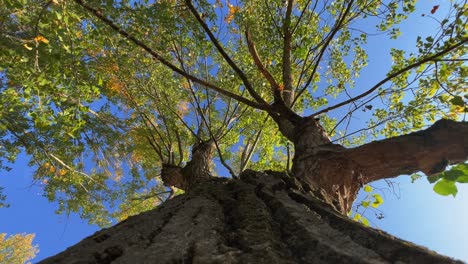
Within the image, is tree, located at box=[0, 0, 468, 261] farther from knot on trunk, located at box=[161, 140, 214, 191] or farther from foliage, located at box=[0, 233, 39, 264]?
foliage, located at box=[0, 233, 39, 264]

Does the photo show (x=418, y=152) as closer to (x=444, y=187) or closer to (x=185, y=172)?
(x=444, y=187)

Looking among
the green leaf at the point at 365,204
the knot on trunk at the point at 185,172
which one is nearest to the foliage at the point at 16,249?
the knot on trunk at the point at 185,172

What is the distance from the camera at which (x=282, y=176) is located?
2.97 meters

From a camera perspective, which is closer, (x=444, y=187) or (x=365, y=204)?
(x=444, y=187)

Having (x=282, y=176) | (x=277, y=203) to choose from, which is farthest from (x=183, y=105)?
(x=277, y=203)

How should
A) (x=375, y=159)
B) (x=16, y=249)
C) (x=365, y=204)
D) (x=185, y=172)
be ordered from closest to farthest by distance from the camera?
(x=375, y=159)
(x=365, y=204)
(x=185, y=172)
(x=16, y=249)

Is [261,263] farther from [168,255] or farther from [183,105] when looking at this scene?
[183,105]

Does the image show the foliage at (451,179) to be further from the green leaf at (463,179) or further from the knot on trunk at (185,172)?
the knot on trunk at (185,172)

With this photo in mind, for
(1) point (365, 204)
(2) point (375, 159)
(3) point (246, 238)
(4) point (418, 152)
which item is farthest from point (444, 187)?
(3) point (246, 238)

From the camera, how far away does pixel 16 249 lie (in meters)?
24.1

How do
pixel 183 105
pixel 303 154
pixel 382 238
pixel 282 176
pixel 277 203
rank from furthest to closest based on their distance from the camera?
pixel 183 105, pixel 303 154, pixel 282 176, pixel 277 203, pixel 382 238

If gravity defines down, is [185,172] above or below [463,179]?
above

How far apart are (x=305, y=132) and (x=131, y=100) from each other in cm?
642

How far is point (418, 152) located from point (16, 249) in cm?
2843
